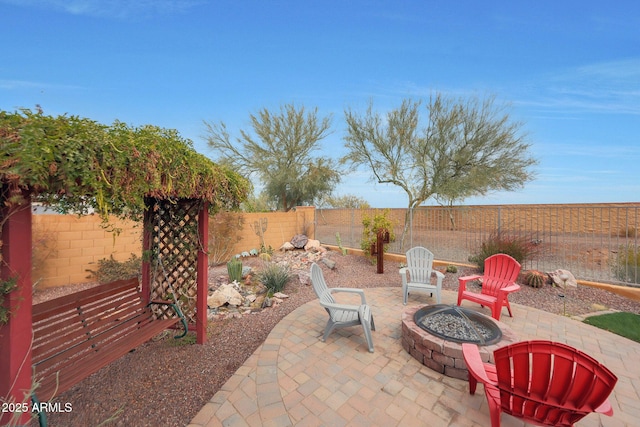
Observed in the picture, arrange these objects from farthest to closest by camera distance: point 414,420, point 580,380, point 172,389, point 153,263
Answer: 1. point 153,263
2. point 172,389
3. point 414,420
4. point 580,380

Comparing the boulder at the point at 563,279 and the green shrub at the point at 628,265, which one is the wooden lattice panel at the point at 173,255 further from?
the green shrub at the point at 628,265

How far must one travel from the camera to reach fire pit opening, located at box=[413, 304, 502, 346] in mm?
2557

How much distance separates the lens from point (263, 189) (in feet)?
47.9

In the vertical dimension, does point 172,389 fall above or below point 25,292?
below

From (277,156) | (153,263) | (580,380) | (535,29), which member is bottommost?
(580,380)

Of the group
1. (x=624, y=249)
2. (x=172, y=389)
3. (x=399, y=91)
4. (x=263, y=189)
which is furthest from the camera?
(x=263, y=189)

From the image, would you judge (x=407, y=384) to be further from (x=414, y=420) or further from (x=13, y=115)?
(x=13, y=115)

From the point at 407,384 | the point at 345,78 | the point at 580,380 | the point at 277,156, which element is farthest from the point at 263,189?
the point at 580,380

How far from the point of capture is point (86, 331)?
2.26 meters

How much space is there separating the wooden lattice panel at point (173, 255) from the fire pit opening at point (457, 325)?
9.45 ft

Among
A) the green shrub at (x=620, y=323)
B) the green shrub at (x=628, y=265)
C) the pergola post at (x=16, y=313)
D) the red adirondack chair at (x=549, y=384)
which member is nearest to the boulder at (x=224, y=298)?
the pergola post at (x=16, y=313)

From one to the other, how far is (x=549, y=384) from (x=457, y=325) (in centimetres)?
122

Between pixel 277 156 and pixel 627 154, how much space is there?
13.3m

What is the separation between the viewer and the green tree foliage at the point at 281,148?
529 inches
